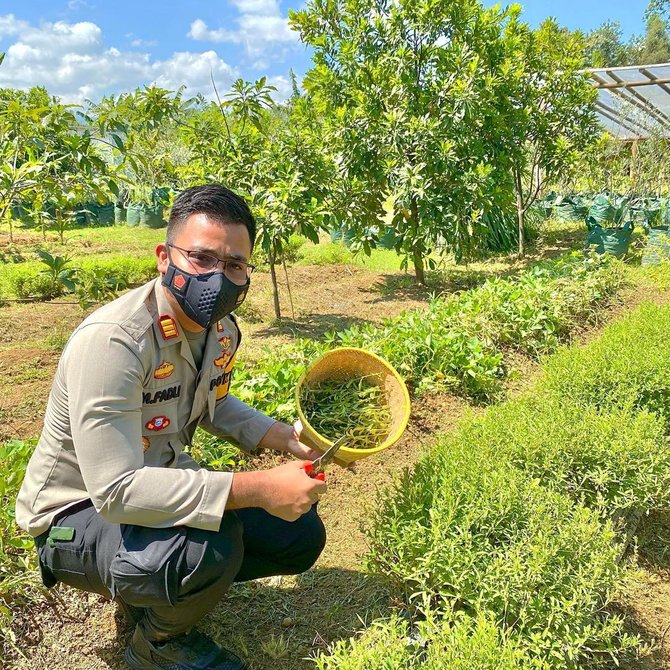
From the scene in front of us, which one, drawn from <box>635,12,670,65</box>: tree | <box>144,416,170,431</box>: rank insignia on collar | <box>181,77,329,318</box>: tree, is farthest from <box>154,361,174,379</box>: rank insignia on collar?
<box>635,12,670,65</box>: tree

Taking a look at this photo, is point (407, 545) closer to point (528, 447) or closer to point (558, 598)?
point (558, 598)

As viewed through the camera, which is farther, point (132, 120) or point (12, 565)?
point (132, 120)

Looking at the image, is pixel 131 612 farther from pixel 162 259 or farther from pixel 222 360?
pixel 162 259

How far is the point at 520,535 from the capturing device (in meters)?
1.84

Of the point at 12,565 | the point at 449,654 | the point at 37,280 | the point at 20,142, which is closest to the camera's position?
the point at 449,654

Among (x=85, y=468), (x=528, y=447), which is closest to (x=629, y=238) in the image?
(x=528, y=447)

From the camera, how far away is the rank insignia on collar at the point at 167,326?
5.52 feet

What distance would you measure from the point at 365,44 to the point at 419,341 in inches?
173

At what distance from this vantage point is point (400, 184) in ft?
21.8

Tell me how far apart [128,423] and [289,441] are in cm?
65

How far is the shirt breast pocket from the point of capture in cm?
172

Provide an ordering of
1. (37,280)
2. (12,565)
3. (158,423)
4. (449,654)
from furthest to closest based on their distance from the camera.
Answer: (37,280)
(12,565)
(158,423)
(449,654)

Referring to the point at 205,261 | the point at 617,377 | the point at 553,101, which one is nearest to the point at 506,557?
the point at 205,261

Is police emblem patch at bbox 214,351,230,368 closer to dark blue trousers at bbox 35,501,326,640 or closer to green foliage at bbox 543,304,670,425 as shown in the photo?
dark blue trousers at bbox 35,501,326,640
